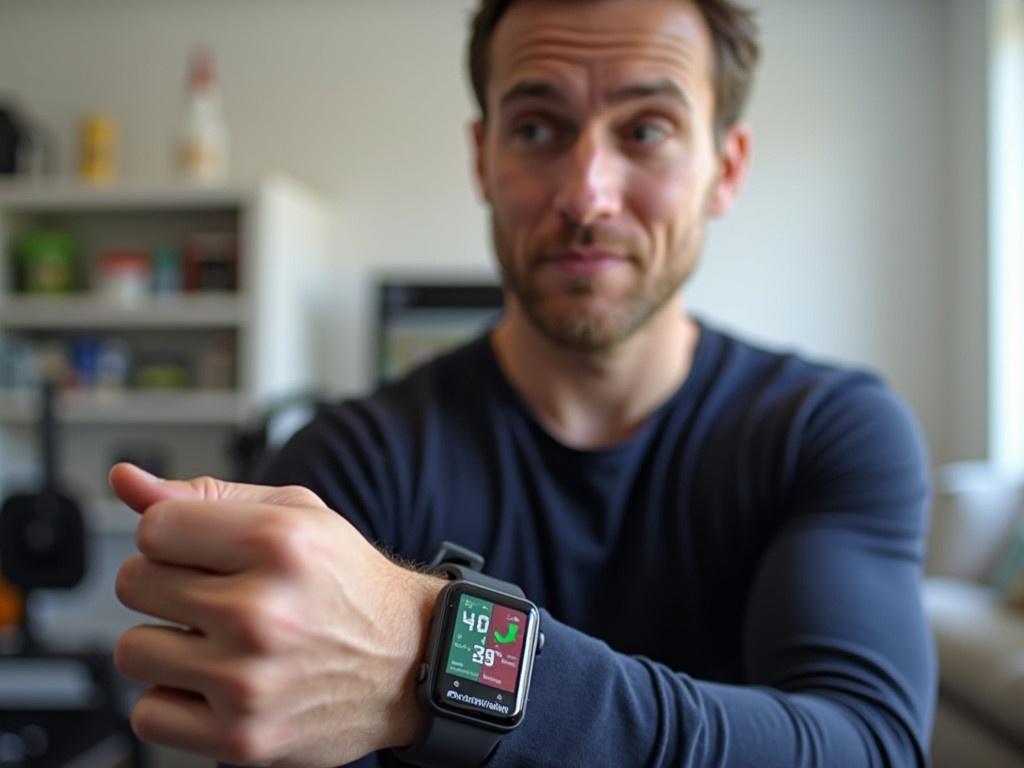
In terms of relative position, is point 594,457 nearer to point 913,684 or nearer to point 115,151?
point 913,684

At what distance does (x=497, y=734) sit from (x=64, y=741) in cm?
188

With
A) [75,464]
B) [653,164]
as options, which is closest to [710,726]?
[653,164]

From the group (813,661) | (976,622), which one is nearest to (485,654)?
(813,661)

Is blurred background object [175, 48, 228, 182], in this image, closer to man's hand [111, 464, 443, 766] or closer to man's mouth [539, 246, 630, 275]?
man's mouth [539, 246, 630, 275]

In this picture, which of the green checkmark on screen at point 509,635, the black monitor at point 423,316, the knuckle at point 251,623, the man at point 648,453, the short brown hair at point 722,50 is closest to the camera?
the knuckle at point 251,623

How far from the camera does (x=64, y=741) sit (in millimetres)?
2098

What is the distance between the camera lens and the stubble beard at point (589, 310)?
966 millimetres

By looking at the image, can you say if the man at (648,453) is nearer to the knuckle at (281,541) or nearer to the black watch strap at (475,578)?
the black watch strap at (475,578)

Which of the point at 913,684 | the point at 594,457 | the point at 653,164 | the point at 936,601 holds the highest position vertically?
the point at 653,164

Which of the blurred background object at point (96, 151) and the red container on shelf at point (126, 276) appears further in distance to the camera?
the blurred background object at point (96, 151)

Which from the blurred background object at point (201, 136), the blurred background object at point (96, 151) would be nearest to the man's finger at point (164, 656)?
the blurred background object at point (201, 136)

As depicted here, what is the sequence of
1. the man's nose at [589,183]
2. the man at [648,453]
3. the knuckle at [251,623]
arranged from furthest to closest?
the man's nose at [589,183] < the man at [648,453] < the knuckle at [251,623]

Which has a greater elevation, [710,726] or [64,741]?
[710,726]

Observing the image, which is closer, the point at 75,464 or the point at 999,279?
the point at 999,279
